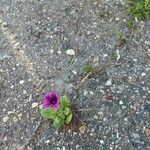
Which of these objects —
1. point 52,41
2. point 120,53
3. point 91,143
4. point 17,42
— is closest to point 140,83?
point 120,53

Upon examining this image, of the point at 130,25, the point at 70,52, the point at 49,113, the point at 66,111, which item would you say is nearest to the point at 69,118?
the point at 66,111

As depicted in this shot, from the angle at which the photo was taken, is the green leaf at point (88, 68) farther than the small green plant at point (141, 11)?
No

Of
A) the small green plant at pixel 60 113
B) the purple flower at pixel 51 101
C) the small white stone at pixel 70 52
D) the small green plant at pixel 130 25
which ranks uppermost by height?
the purple flower at pixel 51 101

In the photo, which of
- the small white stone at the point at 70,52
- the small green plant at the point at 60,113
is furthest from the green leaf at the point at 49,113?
the small white stone at the point at 70,52

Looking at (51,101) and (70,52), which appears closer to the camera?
(51,101)

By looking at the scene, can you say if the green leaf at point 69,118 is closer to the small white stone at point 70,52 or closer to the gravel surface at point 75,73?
the gravel surface at point 75,73

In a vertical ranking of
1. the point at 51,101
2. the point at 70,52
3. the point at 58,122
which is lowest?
the point at 58,122

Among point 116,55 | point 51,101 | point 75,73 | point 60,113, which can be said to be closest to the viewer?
point 51,101

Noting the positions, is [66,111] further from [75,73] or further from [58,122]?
[75,73]

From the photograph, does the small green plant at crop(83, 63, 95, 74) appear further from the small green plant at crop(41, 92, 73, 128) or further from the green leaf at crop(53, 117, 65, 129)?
the green leaf at crop(53, 117, 65, 129)
